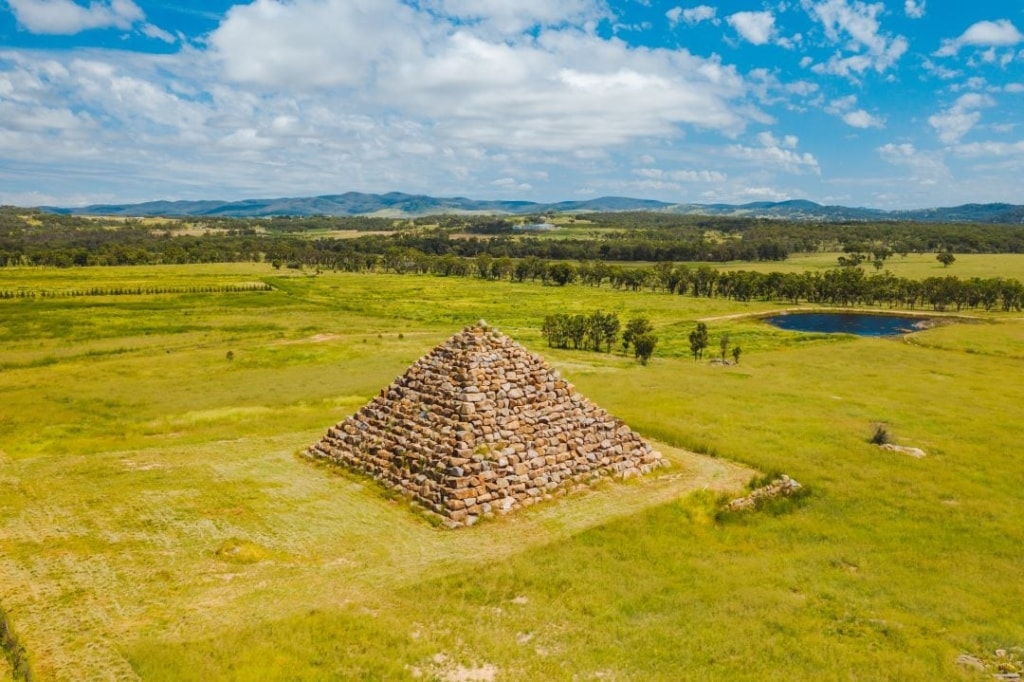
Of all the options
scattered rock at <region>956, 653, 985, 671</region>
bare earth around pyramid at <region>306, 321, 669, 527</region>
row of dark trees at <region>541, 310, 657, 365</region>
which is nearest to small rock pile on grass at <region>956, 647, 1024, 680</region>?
scattered rock at <region>956, 653, 985, 671</region>

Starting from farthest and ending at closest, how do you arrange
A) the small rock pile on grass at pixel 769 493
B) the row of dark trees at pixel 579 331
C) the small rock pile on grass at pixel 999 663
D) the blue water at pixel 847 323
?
the blue water at pixel 847 323 < the row of dark trees at pixel 579 331 < the small rock pile on grass at pixel 769 493 < the small rock pile on grass at pixel 999 663

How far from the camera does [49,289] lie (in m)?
116

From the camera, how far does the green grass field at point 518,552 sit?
1543 cm

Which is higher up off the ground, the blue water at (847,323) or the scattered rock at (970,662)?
the blue water at (847,323)

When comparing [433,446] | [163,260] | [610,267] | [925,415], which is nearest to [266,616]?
[433,446]

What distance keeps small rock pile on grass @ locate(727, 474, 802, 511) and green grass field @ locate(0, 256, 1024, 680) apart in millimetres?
787

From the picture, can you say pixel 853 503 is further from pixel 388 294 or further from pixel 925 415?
pixel 388 294

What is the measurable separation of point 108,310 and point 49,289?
30.4 m

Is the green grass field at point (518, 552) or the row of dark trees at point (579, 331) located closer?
the green grass field at point (518, 552)

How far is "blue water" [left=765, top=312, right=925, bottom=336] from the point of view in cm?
10106

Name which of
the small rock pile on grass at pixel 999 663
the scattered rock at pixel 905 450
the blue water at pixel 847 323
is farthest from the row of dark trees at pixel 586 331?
the small rock pile on grass at pixel 999 663

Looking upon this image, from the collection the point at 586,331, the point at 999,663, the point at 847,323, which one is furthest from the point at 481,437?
the point at 847,323

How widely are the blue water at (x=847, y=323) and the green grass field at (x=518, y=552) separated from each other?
185 ft

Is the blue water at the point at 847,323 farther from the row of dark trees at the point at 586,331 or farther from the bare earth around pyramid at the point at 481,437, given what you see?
the bare earth around pyramid at the point at 481,437
